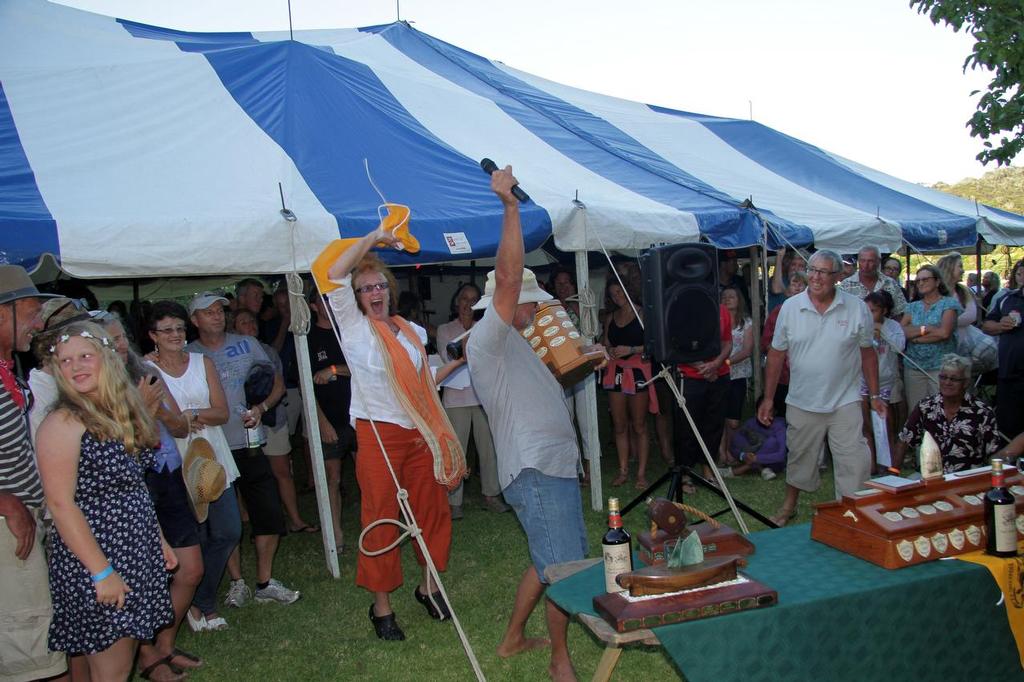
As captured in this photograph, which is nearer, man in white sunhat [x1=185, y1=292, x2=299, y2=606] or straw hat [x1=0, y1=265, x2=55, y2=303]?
straw hat [x1=0, y1=265, x2=55, y2=303]

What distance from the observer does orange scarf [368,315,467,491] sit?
134 inches

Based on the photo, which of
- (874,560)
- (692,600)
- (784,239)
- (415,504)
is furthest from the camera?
(784,239)

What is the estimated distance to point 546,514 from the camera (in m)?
2.91

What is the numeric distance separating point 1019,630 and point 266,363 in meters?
3.42

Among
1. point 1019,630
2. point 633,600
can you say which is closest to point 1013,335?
point 1019,630

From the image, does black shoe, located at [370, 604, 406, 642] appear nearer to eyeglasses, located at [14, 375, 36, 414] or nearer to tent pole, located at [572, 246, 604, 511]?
eyeglasses, located at [14, 375, 36, 414]

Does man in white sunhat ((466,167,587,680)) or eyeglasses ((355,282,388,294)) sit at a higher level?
eyeglasses ((355,282,388,294))

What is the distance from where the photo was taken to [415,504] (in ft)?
11.8

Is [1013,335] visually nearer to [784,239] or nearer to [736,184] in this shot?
[784,239]

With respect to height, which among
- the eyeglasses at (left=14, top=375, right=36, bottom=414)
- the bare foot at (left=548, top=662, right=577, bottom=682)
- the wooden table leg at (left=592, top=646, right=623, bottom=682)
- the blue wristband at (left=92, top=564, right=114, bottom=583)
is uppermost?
the eyeglasses at (left=14, top=375, right=36, bottom=414)

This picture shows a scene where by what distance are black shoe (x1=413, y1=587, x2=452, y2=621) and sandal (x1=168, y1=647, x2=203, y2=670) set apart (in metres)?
1.01

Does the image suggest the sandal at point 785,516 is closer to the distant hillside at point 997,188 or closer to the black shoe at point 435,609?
the black shoe at point 435,609

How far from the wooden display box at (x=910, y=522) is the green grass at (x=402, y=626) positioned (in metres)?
1.03

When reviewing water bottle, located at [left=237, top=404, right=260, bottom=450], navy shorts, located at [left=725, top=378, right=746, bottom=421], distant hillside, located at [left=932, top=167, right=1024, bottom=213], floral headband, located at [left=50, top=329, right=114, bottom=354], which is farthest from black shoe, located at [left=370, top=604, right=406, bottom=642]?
distant hillside, located at [left=932, top=167, right=1024, bottom=213]
